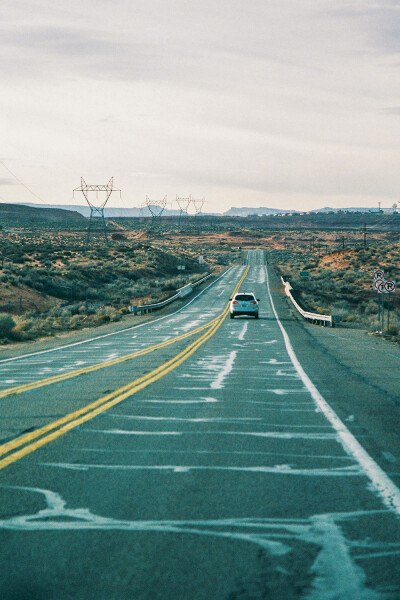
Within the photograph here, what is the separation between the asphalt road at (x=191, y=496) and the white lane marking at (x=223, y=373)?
0.59 ft

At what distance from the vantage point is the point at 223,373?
15844mm

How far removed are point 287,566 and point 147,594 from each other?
1.01 m

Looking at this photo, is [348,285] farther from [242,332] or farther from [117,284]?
[242,332]

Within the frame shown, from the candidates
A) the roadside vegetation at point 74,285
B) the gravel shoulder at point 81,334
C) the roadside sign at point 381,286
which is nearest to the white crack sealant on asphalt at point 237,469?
the gravel shoulder at point 81,334

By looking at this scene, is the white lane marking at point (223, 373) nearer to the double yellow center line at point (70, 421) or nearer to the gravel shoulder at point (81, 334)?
the double yellow center line at point (70, 421)

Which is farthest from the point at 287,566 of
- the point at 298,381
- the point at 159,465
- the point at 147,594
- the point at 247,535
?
the point at 298,381

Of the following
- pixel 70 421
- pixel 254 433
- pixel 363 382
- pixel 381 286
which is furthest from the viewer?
pixel 381 286

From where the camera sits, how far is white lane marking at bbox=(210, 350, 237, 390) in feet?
44.4

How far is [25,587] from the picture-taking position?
4.17m

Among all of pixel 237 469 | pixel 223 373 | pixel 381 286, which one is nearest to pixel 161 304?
pixel 381 286

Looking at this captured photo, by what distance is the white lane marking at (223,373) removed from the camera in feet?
44.4

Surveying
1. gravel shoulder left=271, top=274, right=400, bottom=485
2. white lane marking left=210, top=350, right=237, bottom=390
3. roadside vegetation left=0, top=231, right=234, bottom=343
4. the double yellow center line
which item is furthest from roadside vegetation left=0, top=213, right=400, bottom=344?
Answer: the double yellow center line

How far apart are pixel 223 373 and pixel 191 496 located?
9.79m

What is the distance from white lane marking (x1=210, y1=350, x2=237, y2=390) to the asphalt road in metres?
0.18
